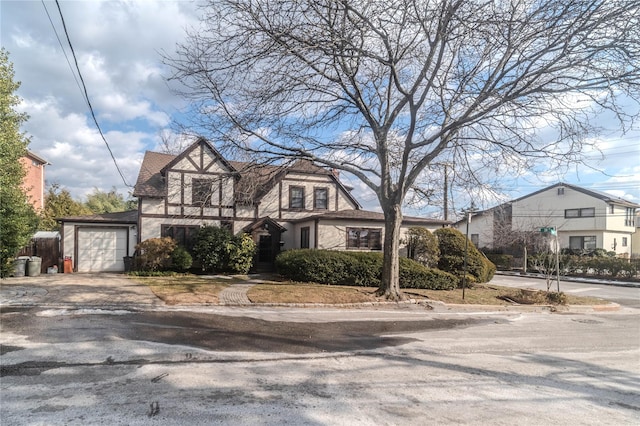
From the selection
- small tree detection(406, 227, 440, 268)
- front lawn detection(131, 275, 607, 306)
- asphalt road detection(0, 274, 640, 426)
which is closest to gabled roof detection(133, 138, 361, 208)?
front lawn detection(131, 275, 607, 306)

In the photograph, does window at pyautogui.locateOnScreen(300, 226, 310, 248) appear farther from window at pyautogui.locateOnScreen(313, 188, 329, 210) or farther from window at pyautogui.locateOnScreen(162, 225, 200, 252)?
window at pyautogui.locateOnScreen(162, 225, 200, 252)

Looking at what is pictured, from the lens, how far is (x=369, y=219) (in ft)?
67.0

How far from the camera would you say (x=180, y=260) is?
1905cm

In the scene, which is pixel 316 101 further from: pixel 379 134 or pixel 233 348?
pixel 233 348

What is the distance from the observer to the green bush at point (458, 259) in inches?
734

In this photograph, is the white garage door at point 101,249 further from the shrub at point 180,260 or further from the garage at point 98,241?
the shrub at point 180,260

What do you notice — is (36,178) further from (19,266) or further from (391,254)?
(391,254)

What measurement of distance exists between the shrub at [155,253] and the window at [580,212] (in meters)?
39.1

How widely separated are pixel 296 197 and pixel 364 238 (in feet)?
17.0

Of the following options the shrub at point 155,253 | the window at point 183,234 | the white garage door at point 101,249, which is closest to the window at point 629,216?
the window at point 183,234

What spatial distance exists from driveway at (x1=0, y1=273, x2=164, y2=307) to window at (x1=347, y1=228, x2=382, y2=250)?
1052 cm

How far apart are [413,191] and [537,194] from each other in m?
34.6

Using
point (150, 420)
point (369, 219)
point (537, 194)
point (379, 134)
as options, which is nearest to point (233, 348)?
point (150, 420)

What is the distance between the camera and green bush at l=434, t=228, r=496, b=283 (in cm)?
1866
